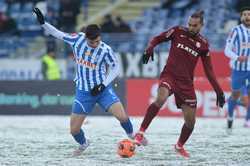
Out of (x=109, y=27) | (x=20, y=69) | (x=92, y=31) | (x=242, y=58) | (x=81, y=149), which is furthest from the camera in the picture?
(x=109, y=27)

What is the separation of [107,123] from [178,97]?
242 inches

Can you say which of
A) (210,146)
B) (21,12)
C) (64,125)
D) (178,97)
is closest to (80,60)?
(178,97)

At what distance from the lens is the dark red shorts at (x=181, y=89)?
9875mm

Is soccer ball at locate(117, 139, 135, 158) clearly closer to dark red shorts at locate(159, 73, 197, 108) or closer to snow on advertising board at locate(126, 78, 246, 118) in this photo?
dark red shorts at locate(159, 73, 197, 108)

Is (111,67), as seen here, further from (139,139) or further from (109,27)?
(109,27)

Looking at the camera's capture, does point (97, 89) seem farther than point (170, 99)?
No

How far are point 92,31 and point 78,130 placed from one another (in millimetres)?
1352

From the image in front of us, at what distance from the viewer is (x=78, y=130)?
33.4ft

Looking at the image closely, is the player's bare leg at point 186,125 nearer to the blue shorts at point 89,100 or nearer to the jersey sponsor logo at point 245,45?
the blue shorts at point 89,100

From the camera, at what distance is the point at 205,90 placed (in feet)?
57.2

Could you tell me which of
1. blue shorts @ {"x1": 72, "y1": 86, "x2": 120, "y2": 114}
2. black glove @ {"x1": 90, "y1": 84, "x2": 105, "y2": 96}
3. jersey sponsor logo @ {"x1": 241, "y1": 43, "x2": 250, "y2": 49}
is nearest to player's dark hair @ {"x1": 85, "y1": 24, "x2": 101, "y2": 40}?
black glove @ {"x1": 90, "y1": 84, "x2": 105, "y2": 96}

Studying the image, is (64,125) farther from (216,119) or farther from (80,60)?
(80,60)

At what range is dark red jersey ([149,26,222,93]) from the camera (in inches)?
389

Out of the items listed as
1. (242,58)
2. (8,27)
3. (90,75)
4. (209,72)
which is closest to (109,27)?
(8,27)
